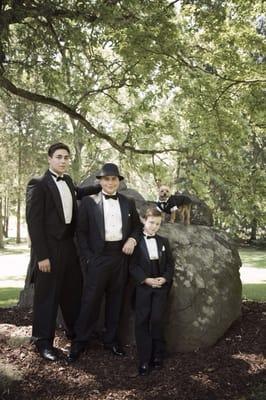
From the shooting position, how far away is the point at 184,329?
6066 mm

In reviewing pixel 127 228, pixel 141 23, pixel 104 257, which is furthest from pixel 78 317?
pixel 141 23

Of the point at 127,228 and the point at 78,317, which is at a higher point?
the point at 127,228

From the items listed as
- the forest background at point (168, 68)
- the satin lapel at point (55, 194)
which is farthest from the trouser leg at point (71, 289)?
the forest background at point (168, 68)

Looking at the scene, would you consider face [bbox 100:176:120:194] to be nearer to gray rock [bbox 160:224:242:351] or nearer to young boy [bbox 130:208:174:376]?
young boy [bbox 130:208:174:376]

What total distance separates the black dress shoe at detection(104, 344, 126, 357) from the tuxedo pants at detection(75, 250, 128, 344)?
51 millimetres

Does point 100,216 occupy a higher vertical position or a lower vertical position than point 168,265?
higher

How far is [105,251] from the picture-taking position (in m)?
5.71

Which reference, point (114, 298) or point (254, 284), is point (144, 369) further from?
point (254, 284)

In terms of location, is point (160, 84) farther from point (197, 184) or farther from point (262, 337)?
point (262, 337)

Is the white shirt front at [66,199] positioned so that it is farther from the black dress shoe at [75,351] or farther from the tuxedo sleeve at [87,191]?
the black dress shoe at [75,351]

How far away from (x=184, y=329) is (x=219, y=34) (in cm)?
620

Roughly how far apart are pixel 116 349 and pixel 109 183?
2.05 m

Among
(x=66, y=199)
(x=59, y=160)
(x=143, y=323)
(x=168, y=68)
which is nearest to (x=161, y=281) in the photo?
(x=143, y=323)

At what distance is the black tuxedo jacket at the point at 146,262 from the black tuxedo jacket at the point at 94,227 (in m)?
0.17
